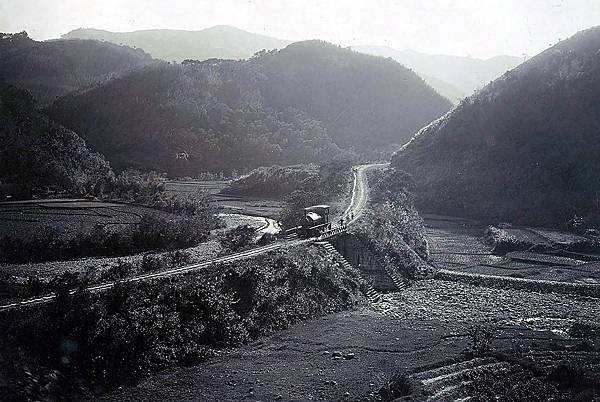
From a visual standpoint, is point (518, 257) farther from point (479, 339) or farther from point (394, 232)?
point (479, 339)

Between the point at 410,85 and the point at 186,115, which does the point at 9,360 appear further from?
the point at 410,85

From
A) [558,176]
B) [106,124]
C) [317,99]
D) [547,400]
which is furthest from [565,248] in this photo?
[317,99]

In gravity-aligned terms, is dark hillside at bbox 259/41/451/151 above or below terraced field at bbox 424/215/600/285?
above

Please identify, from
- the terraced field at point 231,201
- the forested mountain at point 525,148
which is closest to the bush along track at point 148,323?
the terraced field at point 231,201

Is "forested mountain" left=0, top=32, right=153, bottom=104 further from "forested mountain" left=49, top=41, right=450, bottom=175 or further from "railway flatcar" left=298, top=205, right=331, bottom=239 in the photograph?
"railway flatcar" left=298, top=205, right=331, bottom=239

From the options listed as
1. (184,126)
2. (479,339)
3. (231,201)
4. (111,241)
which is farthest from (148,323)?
(184,126)

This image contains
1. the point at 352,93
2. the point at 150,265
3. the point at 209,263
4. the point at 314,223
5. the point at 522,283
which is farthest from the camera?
the point at 352,93

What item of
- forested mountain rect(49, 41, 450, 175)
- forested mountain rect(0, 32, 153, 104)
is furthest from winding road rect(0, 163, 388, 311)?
forested mountain rect(0, 32, 153, 104)
